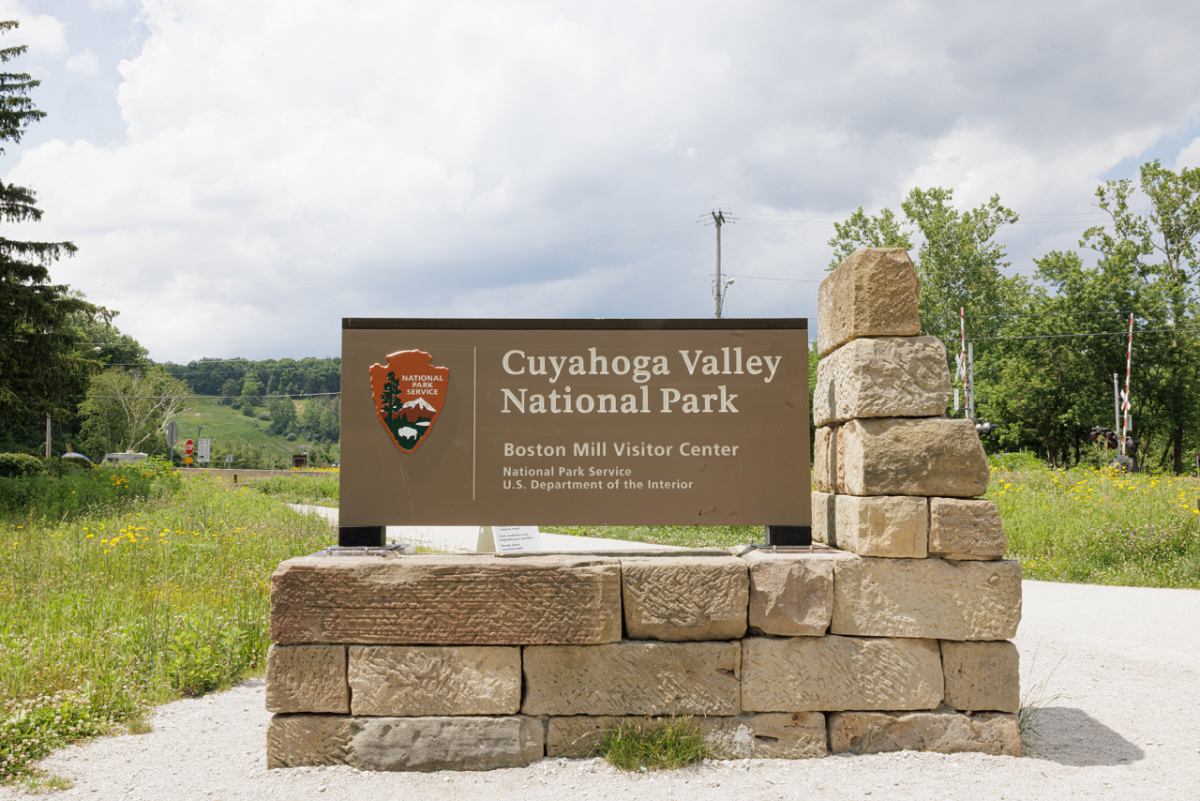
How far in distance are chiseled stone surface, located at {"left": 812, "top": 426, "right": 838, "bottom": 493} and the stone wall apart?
17.7 inches

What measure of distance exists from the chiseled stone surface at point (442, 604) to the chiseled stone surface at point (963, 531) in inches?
65.4

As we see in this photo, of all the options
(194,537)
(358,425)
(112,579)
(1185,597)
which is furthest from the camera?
(194,537)

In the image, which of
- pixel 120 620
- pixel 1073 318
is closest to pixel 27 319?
pixel 120 620

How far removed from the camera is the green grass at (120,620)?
13.2ft

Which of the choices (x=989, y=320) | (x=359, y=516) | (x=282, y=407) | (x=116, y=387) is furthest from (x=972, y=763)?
(x=282, y=407)

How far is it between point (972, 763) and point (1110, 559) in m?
7.45

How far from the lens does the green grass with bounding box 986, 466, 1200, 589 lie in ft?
29.0

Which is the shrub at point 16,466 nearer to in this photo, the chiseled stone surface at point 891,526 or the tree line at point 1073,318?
the chiseled stone surface at point 891,526

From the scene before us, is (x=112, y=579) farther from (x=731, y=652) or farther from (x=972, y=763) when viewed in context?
(x=972, y=763)

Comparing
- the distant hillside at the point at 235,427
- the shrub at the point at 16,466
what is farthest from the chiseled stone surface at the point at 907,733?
the distant hillside at the point at 235,427

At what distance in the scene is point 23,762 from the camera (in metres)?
3.53

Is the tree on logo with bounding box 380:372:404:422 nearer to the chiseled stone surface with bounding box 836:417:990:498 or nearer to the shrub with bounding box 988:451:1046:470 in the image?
the chiseled stone surface with bounding box 836:417:990:498

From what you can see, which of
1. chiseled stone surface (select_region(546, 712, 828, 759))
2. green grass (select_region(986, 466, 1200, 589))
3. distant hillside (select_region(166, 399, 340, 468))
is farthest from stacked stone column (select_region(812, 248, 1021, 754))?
distant hillside (select_region(166, 399, 340, 468))

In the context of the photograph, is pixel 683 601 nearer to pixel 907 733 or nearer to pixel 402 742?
pixel 907 733
